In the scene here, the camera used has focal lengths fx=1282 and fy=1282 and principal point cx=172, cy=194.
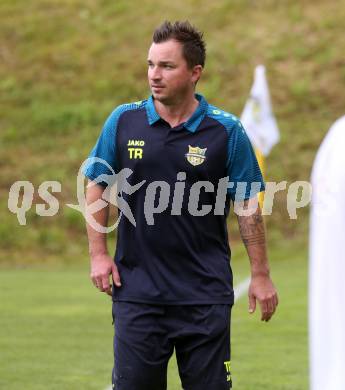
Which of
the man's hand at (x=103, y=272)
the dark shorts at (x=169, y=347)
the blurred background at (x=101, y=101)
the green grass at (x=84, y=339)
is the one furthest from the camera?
the blurred background at (x=101, y=101)

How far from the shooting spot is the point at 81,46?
3575 cm

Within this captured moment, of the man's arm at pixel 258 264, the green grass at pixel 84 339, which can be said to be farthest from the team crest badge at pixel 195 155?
the green grass at pixel 84 339

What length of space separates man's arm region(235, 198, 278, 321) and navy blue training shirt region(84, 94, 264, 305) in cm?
12

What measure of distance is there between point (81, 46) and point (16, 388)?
26.5 m

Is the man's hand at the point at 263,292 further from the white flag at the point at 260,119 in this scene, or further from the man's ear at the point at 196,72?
the white flag at the point at 260,119

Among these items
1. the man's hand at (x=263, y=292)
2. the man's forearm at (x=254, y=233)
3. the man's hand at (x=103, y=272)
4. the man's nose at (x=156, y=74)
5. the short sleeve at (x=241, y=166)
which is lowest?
the man's hand at (x=263, y=292)

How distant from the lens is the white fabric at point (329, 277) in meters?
2.50

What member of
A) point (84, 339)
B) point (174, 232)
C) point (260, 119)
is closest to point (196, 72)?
point (174, 232)

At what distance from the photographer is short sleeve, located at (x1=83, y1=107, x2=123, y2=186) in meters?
5.76

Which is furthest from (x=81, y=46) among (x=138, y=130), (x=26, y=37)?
(x=138, y=130)

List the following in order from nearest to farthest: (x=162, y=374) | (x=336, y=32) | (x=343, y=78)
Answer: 1. (x=162, y=374)
2. (x=343, y=78)
3. (x=336, y=32)

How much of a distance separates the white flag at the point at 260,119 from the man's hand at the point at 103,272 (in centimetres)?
1723

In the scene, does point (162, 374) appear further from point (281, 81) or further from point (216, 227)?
point (281, 81)

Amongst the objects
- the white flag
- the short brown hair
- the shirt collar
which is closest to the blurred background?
the white flag
